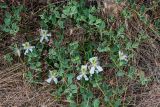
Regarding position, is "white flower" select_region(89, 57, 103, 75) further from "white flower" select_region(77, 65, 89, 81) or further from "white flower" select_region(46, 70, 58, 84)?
"white flower" select_region(46, 70, 58, 84)

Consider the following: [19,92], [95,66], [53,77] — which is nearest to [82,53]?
[95,66]

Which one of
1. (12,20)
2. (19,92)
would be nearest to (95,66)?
(19,92)

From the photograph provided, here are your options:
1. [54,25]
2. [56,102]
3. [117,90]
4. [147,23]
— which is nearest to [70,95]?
[56,102]

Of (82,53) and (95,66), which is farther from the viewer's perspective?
(82,53)

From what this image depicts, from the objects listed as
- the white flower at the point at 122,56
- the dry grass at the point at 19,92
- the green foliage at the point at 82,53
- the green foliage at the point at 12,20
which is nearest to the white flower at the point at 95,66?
the green foliage at the point at 82,53

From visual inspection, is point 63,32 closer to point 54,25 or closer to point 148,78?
point 54,25

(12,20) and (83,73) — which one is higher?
(12,20)

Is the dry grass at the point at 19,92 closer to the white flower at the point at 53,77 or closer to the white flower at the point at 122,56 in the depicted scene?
the white flower at the point at 53,77

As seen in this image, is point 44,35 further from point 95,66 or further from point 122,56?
point 122,56

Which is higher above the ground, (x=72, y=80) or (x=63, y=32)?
(x=63, y=32)

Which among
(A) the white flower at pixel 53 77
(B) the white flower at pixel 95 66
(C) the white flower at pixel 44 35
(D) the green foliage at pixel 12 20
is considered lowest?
(A) the white flower at pixel 53 77

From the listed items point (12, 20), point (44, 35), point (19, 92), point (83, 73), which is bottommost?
point (19, 92)
